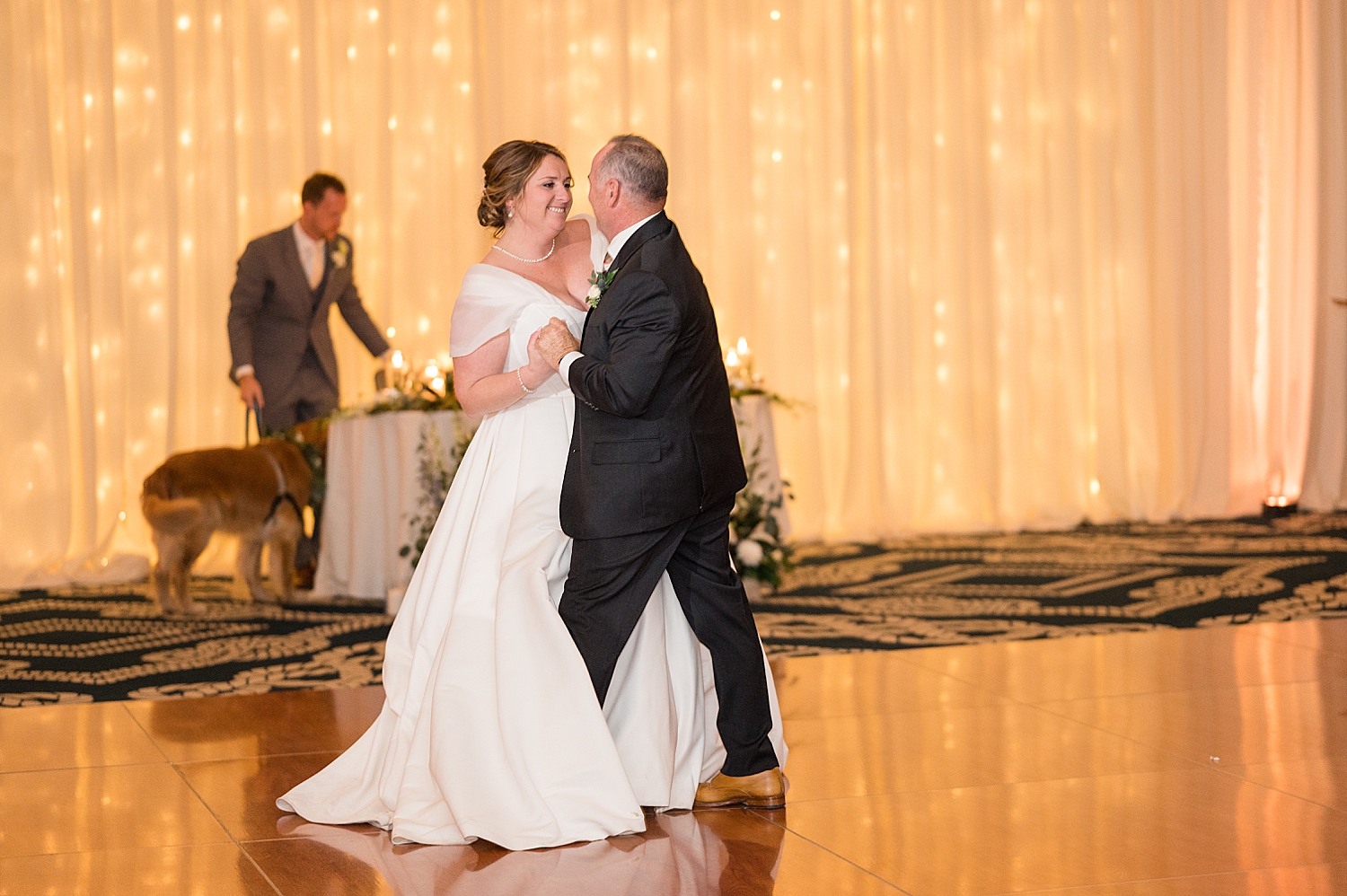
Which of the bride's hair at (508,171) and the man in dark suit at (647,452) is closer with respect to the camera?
the man in dark suit at (647,452)

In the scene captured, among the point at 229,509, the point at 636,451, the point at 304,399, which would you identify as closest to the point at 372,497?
the point at 229,509

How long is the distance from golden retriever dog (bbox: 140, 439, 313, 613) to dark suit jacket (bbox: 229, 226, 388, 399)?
0.62 metres

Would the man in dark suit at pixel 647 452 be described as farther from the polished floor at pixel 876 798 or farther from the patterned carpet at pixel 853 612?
the patterned carpet at pixel 853 612

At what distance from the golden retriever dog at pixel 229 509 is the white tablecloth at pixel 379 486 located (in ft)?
0.51

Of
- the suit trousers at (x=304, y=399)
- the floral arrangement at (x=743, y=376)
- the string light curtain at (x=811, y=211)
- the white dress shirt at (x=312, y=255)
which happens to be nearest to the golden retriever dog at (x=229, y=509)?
the suit trousers at (x=304, y=399)

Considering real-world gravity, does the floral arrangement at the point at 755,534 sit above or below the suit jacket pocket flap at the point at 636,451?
below

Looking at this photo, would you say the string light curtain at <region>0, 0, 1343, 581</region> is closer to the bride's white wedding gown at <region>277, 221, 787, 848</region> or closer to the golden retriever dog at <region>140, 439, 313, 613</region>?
the golden retriever dog at <region>140, 439, 313, 613</region>

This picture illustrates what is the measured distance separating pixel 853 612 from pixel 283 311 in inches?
121

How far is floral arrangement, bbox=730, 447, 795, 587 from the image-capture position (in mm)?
5426

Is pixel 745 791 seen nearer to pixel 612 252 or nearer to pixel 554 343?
pixel 554 343

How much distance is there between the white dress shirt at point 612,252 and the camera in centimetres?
267

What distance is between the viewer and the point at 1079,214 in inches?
338

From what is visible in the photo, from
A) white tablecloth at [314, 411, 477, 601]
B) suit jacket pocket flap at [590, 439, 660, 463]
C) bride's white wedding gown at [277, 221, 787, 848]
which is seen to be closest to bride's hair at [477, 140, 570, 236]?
bride's white wedding gown at [277, 221, 787, 848]

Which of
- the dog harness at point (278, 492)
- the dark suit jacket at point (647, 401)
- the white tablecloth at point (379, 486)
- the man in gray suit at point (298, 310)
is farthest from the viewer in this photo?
the man in gray suit at point (298, 310)
